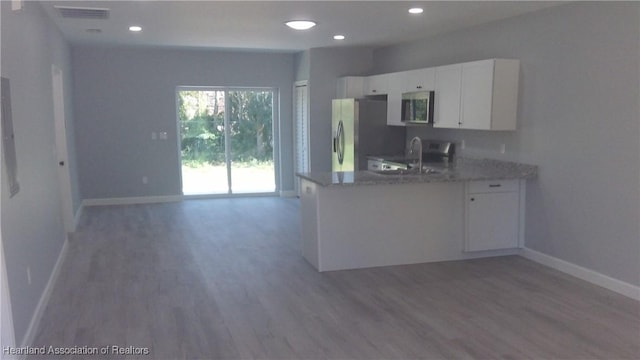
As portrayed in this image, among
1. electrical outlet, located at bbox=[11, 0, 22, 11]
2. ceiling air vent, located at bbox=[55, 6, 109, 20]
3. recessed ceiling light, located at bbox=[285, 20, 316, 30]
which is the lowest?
electrical outlet, located at bbox=[11, 0, 22, 11]

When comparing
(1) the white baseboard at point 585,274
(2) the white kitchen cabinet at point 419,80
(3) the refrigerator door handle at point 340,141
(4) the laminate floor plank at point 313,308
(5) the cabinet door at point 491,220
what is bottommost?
(4) the laminate floor plank at point 313,308

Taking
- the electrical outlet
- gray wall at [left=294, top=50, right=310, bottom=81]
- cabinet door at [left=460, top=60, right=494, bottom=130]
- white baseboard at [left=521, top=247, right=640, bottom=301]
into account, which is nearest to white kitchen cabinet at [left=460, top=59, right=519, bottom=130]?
cabinet door at [left=460, top=60, right=494, bottom=130]

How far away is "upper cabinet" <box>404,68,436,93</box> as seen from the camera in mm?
5969

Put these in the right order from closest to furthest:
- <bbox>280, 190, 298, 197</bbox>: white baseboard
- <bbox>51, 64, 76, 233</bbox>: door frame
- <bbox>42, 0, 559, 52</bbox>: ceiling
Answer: <bbox>42, 0, 559, 52</bbox>: ceiling, <bbox>51, 64, 76, 233</bbox>: door frame, <bbox>280, 190, 298, 197</bbox>: white baseboard

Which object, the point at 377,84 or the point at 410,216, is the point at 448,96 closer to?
the point at 410,216

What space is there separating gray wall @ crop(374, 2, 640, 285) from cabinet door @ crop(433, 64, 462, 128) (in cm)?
44

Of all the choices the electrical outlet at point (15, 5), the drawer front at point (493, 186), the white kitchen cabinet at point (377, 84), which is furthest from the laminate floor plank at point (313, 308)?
the white kitchen cabinet at point (377, 84)

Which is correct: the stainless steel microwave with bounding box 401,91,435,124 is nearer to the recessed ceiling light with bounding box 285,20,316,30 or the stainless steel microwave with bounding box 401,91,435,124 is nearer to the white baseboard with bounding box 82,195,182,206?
the recessed ceiling light with bounding box 285,20,316,30

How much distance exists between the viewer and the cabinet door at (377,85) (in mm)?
7012

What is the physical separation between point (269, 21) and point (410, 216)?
8.10ft

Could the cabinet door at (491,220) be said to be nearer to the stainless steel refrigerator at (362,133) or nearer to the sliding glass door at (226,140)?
the stainless steel refrigerator at (362,133)

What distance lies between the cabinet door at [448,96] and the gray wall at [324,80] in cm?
233

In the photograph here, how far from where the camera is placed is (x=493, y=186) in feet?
16.6

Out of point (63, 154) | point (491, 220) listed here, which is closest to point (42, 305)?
point (63, 154)
